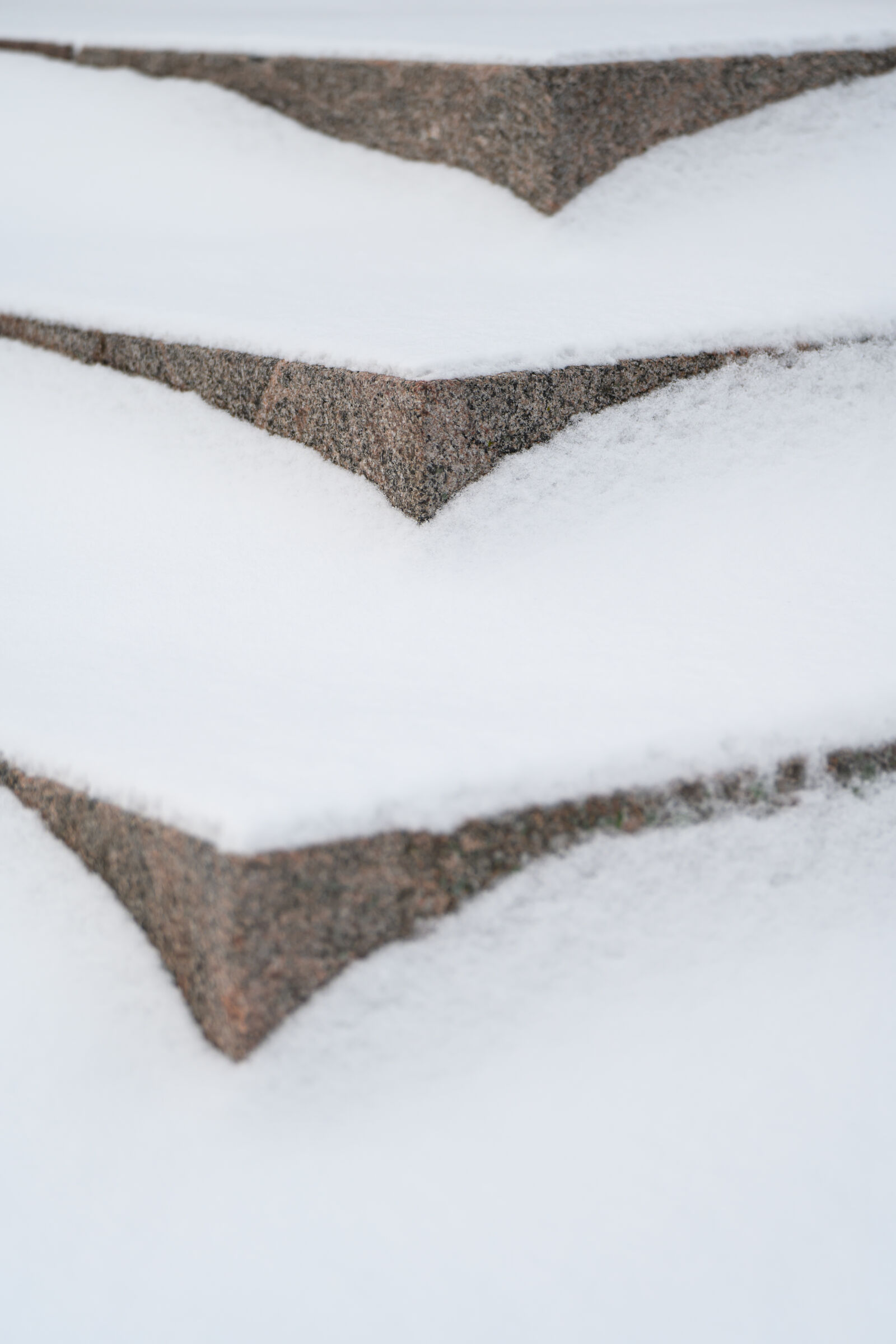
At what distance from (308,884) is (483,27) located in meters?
1.52

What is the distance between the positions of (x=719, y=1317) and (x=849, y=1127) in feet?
0.49

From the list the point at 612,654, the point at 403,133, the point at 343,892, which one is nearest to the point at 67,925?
the point at 343,892

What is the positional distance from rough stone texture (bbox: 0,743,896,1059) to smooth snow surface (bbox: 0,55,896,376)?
42cm

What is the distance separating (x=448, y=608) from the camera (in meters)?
0.91

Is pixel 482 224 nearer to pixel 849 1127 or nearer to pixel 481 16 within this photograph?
pixel 481 16

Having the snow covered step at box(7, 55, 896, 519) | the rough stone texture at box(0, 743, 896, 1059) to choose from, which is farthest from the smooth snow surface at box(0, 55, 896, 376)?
the rough stone texture at box(0, 743, 896, 1059)

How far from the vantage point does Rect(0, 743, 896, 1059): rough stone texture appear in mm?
652

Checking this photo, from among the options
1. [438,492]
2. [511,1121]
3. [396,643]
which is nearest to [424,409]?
[438,492]

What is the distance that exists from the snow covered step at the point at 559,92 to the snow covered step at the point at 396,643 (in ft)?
1.59

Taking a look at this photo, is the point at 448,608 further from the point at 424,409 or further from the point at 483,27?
the point at 483,27

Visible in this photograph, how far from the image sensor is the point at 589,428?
101 centimetres

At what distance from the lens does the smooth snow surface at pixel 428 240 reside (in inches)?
41.7

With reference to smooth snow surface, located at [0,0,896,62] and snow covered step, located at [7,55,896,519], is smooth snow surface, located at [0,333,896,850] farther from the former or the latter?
smooth snow surface, located at [0,0,896,62]

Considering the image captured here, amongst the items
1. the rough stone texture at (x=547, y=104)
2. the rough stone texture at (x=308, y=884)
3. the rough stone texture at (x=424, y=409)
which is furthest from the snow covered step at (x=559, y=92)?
the rough stone texture at (x=308, y=884)
